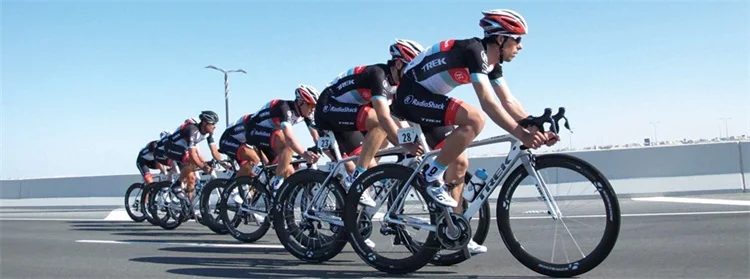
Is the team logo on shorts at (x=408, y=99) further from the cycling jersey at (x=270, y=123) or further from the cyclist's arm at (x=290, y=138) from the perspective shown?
the cycling jersey at (x=270, y=123)

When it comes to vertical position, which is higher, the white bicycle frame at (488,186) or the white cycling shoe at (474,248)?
the white bicycle frame at (488,186)

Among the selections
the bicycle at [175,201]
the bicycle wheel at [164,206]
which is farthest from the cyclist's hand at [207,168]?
the bicycle wheel at [164,206]

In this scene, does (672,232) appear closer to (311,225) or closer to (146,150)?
(311,225)

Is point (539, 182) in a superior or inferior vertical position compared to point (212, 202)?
superior

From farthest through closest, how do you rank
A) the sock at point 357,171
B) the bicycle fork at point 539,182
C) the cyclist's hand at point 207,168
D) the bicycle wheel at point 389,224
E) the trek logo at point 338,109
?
the cyclist's hand at point 207,168 < the trek logo at point 338,109 < the sock at point 357,171 < the bicycle wheel at point 389,224 < the bicycle fork at point 539,182

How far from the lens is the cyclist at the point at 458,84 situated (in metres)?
5.30

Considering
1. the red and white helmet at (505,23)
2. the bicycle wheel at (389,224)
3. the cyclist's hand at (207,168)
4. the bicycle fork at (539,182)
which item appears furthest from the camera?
the cyclist's hand at (207,168)

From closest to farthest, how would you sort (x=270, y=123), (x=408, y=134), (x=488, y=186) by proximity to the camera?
1. (x=488, y=186)
2. (x=408, y=134)
3. (x=270, y=123)

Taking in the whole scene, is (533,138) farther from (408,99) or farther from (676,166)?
(676,166)

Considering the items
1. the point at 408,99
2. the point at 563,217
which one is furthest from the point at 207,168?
the point at 563,217

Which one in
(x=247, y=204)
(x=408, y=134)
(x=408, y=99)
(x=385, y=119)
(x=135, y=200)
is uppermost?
(x=408, y=99)

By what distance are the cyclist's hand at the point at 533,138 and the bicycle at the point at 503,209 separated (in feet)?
0.13

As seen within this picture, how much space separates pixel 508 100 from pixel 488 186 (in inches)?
26.7

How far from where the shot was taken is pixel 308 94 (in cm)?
891
